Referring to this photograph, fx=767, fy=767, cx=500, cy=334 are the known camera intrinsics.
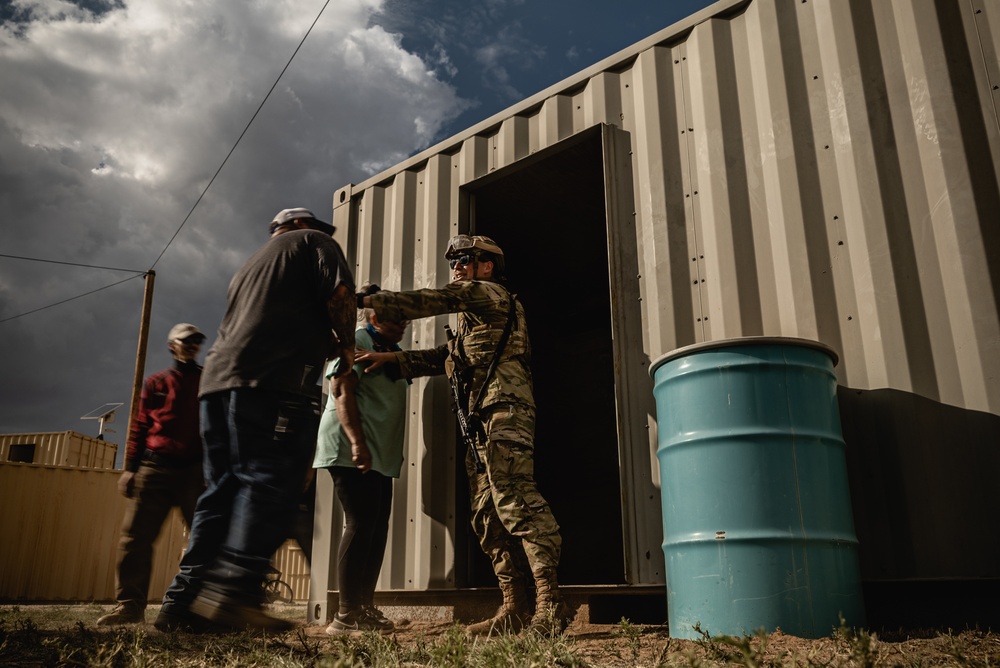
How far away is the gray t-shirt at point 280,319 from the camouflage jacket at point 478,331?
0.53 metres

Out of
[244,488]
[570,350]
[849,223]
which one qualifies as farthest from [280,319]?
[570,350]

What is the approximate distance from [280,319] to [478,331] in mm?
1111

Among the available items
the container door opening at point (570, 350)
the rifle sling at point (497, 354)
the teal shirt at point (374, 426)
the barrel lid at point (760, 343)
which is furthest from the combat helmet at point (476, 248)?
the barrel lid at point (760, 343)

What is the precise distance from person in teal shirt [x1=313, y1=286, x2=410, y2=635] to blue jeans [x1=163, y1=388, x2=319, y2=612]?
70 cm

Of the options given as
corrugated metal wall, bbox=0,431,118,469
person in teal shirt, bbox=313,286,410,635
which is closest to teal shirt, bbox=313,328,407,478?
person in teal shirt, bbox=313,286,410,635

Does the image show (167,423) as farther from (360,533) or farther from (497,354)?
(497,354)

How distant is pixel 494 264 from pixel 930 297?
215cm

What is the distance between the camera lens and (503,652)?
2.05 m

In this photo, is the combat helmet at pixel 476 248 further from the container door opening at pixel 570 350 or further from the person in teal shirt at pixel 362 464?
the container door opening at pixel 570 350

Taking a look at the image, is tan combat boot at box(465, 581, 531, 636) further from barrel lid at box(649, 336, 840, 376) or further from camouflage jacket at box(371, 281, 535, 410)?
barrel lid at box(649, 336, 840, 376)

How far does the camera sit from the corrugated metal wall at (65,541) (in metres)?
11.6

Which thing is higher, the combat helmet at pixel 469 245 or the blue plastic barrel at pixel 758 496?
the combat helmet at pixel 469 245

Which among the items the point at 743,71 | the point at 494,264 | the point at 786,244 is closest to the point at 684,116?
the point at 743,71

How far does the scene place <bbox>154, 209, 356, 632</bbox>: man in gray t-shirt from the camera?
2701mm
